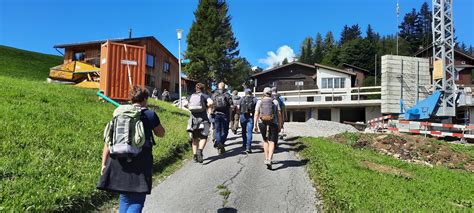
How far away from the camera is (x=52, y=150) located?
666 centimetres

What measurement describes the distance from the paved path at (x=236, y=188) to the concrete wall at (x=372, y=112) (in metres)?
23.1

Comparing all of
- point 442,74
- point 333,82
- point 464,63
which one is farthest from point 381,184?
point 464,63

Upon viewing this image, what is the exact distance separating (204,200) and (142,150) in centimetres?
208

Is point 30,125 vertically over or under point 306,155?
over

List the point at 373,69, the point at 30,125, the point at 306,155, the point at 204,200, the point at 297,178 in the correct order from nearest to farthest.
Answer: the point at 204,200, the point at 297,178, the point at 30,125, the point at 306,155, the point at 373,69

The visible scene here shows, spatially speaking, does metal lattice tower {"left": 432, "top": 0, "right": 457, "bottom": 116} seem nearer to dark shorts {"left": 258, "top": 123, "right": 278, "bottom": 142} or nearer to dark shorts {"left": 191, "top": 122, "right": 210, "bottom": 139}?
dark shorts {"left": 258, "top": 123, "right": 278, "bottom": 142}

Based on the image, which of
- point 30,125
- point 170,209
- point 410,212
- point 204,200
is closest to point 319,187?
point 410,212

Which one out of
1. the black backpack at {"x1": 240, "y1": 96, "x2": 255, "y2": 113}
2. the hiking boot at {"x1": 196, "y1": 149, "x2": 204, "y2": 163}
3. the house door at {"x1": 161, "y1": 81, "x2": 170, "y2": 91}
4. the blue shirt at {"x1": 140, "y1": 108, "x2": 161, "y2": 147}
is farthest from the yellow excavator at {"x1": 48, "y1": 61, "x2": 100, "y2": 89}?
the blue shirt at {"x1": 140, "y1": 108, "x2": 161, "y2": 147}

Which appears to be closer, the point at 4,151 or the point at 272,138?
the point at 4,151

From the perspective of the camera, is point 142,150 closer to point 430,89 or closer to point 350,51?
point 430,89

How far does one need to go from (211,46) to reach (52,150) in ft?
132

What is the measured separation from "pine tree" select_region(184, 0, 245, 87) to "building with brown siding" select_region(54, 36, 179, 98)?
280 cm

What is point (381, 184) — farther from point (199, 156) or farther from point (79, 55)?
point (79, 55)

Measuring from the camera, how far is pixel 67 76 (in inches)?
949
